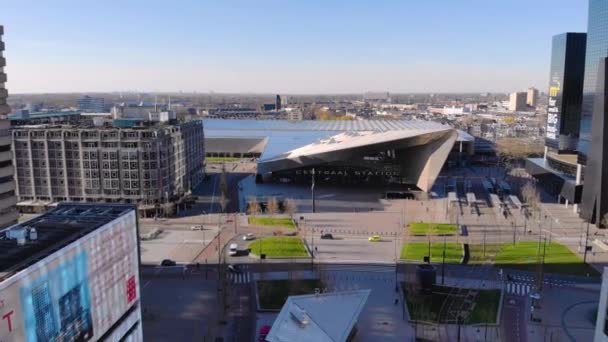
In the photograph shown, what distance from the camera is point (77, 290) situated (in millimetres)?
15844

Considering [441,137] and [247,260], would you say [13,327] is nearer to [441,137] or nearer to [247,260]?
[247,260]

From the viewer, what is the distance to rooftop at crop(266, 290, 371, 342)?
20.3 meters

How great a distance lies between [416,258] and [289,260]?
8.42 meters

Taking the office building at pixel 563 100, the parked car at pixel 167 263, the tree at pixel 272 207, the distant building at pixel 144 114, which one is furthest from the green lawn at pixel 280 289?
the office building at pixel 563 100

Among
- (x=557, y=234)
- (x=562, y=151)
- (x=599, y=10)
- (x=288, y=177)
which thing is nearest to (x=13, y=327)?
(x=557, y=234)

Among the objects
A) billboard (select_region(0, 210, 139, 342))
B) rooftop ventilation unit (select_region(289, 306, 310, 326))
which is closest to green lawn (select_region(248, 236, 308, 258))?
rooftop ventilation unit (select_region(289, 306, 310, 326))

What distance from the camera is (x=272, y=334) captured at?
20094 millimetres

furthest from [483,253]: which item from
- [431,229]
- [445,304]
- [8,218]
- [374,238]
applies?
[8,218]

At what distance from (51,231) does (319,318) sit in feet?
36.2

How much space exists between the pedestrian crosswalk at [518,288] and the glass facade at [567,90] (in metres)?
37.4

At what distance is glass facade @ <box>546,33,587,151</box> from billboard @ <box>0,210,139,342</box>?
56573 millimetres

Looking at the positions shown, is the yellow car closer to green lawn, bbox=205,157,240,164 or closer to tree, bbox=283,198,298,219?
tree, bbox=283,198,298,219

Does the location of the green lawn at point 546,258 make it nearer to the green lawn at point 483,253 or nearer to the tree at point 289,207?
the green lawn at point 483,253

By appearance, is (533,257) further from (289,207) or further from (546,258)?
(289,207)
